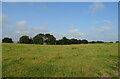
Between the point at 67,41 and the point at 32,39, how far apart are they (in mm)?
13472

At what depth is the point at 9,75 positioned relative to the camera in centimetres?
1432

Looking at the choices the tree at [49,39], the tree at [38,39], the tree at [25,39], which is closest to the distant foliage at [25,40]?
the tree at [25,39]

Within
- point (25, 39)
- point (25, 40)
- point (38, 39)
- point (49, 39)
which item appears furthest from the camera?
point (49, 39)

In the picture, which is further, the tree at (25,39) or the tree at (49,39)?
the tree at (49,39)

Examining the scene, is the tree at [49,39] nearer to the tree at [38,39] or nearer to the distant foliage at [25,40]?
the tree at [38,39]

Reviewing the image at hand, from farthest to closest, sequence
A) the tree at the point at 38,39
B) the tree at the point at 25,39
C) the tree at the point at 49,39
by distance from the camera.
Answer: the tree at the point at 49,39, the tree at the point at 38,39, the tree at the point at 25,39

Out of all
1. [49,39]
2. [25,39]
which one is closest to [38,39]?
[49,39]

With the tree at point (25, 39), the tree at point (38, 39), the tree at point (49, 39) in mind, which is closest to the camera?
the tree at point (25, 39)

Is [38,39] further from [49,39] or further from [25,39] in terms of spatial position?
[25,39]

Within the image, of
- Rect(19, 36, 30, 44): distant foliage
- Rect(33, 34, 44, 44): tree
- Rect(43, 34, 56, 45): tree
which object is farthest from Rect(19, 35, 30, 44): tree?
Rect(43, 34, 56, 45): tree

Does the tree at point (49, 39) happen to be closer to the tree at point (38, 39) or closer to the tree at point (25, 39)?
the tree at point (38, 39)

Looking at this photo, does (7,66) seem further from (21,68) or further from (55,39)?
(55,39)

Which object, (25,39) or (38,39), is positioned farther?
(38,39)

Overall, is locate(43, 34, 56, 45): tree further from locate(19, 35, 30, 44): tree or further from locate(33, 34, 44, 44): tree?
locate(19, 35, 30, 44): tree
